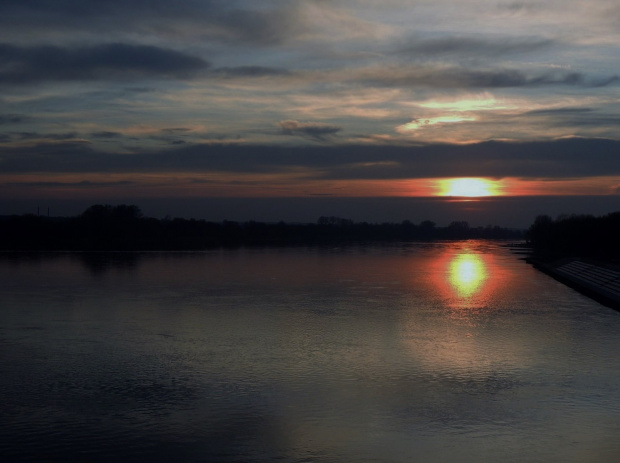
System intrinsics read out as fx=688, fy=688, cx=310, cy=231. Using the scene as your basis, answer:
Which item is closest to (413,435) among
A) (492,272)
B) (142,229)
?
(492,272)

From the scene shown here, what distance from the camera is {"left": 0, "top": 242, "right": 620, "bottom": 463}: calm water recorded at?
717 cm

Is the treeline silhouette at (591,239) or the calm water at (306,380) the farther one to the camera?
the treeline silhouette at (591,239)

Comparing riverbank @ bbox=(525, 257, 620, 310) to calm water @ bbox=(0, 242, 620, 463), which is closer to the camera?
calm water @ bbox=(0, 242, 620, 463)

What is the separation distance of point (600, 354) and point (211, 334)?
746 cm

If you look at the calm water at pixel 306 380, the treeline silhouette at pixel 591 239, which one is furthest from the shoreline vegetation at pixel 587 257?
the calm water at pixel 306 380

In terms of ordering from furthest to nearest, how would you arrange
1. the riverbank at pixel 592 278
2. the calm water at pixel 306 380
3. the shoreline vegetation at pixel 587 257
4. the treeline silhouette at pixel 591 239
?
the treeline silhouette at pixel 591 239
the shoreline vegetation at pixel 587 257
the riverbank at pixel 592 278
the calm water at pixel 306 380

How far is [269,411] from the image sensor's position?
27.4 ft

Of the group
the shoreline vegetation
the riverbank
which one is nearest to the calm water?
the riverbank

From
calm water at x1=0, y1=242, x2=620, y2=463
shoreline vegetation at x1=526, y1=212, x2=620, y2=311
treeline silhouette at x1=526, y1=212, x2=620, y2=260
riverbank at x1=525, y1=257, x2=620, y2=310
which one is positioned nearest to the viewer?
calm water at x1=0, y1=242, x2=620, y2=463

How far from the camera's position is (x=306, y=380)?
1002 centimetres

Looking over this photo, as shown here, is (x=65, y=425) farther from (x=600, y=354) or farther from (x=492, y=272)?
(x=492, y=272)

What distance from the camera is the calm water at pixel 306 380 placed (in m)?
7.17

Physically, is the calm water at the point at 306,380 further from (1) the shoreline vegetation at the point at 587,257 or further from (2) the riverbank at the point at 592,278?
(1) the shoreline vegetation at the point at 587,257

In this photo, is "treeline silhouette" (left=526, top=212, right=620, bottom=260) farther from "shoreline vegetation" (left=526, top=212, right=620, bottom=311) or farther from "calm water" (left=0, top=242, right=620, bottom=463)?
"calm water" (left=0, top=242, right=620, bottom=463)
